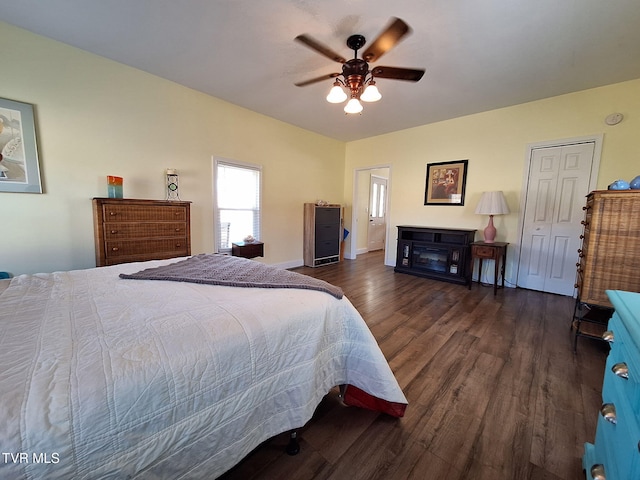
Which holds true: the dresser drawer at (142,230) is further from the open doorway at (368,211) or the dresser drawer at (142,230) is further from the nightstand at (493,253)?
the nightstand at (493,253)

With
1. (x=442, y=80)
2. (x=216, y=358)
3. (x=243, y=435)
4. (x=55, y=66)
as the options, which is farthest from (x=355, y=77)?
(x=55, y=66)

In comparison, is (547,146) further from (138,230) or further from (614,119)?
(138,230)

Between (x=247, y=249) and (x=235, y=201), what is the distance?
2.73 ft

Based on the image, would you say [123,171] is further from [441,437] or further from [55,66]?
[441,437]

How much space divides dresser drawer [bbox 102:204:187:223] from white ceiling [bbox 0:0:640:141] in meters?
1.62

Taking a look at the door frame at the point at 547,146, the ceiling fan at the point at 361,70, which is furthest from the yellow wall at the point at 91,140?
the door frame at the point at 547,146

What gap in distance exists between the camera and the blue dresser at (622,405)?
2.13ft

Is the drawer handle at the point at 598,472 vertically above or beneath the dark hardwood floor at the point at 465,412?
above

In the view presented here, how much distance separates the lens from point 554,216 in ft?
11.7

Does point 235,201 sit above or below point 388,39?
below

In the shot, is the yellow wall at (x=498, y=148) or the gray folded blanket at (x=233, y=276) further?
the yellow wall at (x=498, y=148)

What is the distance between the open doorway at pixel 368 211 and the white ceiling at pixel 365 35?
279cm

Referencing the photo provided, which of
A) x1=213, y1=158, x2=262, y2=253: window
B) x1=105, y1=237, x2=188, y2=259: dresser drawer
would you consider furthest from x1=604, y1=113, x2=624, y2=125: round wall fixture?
x1=105, y1=237, x2=188, y2=259: dresser drawer

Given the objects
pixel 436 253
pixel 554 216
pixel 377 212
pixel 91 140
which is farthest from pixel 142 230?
pixel 377 212
